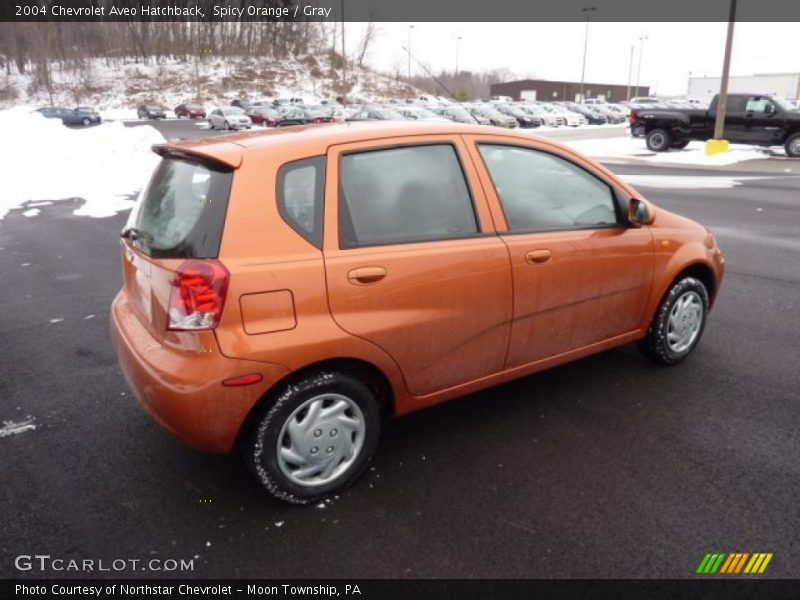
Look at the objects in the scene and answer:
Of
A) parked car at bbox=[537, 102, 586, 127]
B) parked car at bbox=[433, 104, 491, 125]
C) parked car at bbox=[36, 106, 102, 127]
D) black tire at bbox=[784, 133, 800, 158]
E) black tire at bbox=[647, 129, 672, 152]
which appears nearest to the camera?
parked car at bbox=[433, 104, 491, 125]

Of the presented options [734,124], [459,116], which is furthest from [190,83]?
[734,124]

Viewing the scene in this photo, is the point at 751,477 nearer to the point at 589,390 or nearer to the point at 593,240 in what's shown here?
the point at 589,390

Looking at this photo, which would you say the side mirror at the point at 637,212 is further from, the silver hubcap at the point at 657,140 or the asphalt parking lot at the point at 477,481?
the silver hubcap at the point at 657,140

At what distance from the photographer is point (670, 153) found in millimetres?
22141

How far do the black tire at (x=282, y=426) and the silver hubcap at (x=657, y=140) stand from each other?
22.8 metres

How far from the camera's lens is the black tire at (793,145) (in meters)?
19.9

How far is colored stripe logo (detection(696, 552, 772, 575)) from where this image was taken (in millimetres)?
2387

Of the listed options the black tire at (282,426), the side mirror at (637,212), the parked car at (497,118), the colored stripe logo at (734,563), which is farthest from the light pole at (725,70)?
the black tire at (282,426)

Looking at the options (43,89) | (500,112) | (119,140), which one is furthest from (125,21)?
(119,140)

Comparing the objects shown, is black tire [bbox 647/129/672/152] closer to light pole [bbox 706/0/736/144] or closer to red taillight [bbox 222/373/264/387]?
light pole [bbox 706/0/736/144]

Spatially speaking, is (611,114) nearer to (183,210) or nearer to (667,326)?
(667,326)

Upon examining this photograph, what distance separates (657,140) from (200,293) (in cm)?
2347

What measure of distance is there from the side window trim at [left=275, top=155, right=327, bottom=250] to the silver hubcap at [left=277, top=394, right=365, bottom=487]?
71 cm
